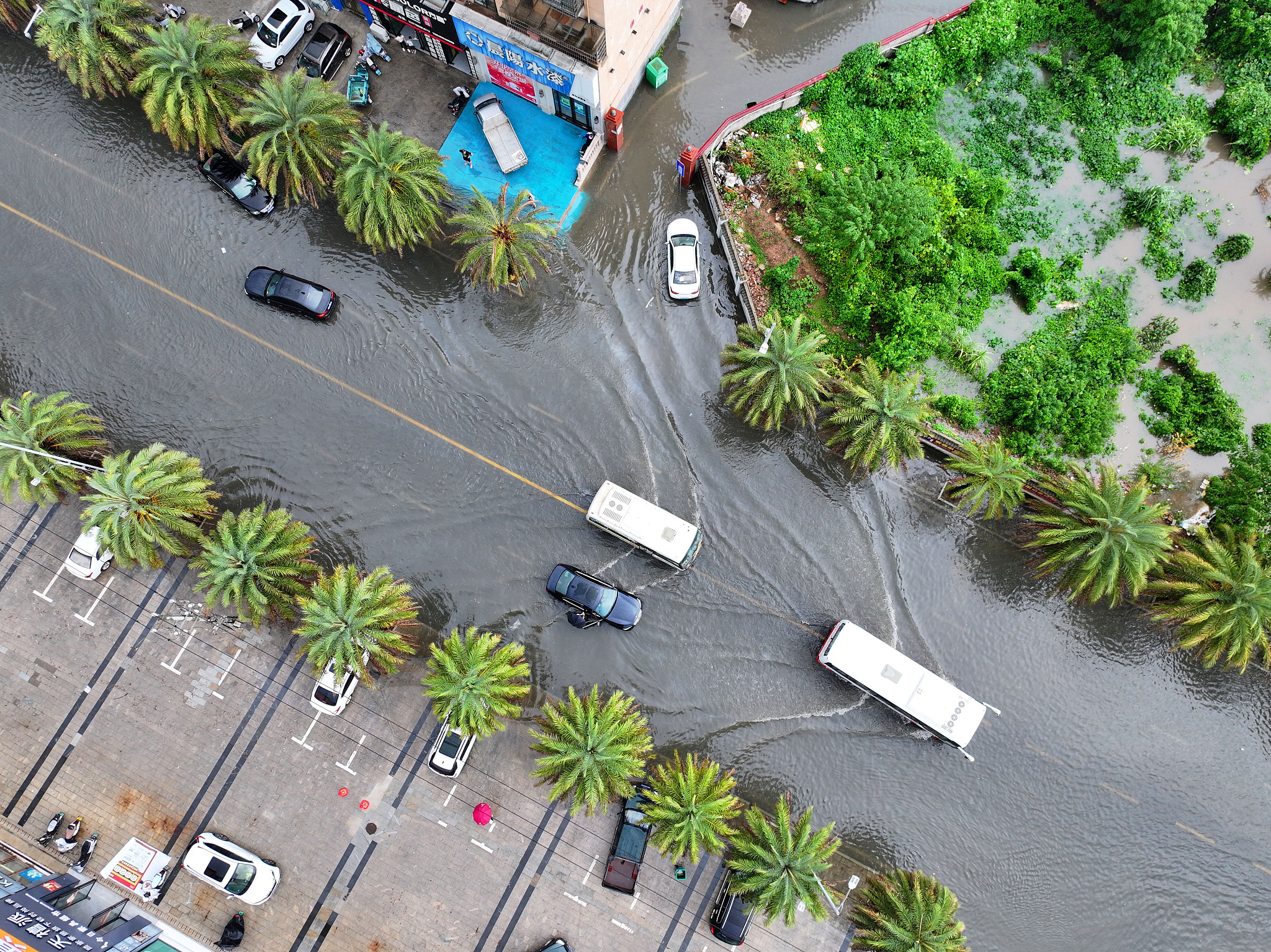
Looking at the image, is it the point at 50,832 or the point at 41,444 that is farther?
the point at 50,832

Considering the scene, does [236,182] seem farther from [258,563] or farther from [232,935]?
[232,935]

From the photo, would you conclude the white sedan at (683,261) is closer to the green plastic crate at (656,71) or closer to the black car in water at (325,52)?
the green plastic crate at (656,71)

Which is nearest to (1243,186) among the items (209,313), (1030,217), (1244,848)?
(1030,217)

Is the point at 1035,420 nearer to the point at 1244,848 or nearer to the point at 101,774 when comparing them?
the point at 1244,848

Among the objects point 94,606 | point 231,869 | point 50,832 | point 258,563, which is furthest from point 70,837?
point 258,563

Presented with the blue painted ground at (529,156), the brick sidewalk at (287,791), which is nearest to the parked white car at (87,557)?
the brick sidewalk at (287,791)

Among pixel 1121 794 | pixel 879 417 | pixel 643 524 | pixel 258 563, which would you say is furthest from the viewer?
pixel 1121 794

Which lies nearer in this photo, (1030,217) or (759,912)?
(759,912)
